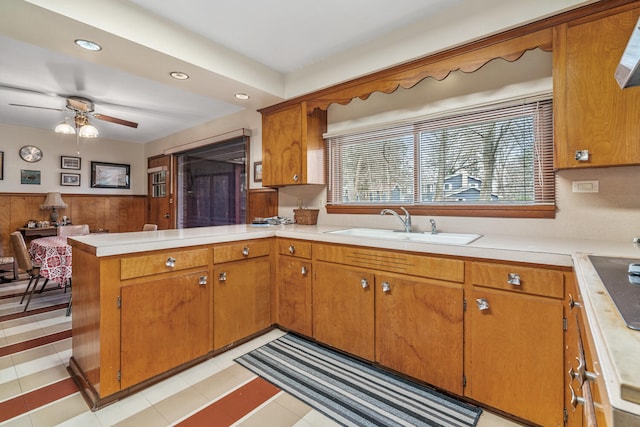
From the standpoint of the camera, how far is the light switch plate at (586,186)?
182 cm

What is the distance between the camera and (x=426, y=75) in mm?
2217

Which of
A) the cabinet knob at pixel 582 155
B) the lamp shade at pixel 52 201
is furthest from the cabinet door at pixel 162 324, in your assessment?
the lamp shade at pixel 52 201

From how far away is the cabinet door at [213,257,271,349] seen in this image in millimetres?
2301

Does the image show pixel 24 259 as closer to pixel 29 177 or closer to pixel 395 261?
pixel 29 177

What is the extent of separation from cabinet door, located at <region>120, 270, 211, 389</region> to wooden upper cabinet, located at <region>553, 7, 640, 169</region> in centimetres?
243

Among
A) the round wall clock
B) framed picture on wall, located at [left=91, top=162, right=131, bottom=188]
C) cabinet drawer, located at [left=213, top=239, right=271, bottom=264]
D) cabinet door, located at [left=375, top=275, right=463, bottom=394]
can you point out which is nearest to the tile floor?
cabinet door, located at [left=375, top=275, right=463, bottom=394]

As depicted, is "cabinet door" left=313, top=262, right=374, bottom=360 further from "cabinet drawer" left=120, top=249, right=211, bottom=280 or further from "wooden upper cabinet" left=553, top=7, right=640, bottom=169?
"wooden upper cabinet" left=553, top=7, right=640, bottom=169

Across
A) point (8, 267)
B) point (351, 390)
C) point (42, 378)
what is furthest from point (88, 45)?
point (8, 267)

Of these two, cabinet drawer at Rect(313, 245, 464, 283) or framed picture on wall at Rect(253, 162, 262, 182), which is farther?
framed picture on wall at Rect(253, 162, 262, 182)

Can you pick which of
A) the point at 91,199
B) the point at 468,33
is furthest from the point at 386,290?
the point at 91,199

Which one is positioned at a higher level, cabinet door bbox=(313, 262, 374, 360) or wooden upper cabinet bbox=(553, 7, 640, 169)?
wooden upper cabinet bbox=(553, 7, 640, 169)

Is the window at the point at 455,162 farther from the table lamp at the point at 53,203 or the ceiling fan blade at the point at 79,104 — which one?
the table lamp at the point at 53,203

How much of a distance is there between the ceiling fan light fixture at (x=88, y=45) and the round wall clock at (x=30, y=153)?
167 inches

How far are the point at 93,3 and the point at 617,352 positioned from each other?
8.84ft
